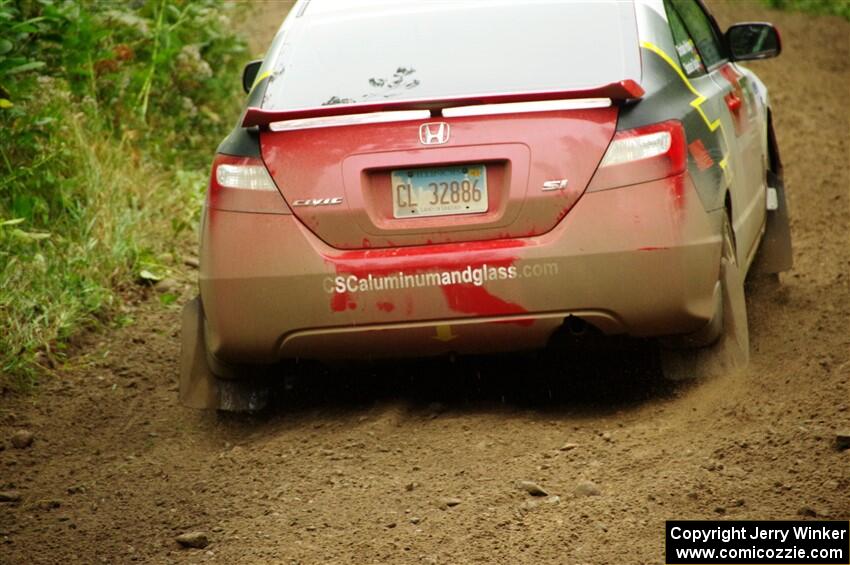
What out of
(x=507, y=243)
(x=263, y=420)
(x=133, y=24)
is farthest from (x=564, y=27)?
(x=133, y=24)

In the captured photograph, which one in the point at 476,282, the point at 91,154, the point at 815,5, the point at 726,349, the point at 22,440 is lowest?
the point at 815,5

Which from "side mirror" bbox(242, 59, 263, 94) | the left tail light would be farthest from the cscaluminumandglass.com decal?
"side mirror" bbox(242, 59, 263, 94)

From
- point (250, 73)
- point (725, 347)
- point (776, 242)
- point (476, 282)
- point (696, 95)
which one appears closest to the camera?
point (476, 282)

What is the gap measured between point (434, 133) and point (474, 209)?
30 cm

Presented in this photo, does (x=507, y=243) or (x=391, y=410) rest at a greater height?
(x=507, y=243)

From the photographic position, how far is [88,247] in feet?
26.2

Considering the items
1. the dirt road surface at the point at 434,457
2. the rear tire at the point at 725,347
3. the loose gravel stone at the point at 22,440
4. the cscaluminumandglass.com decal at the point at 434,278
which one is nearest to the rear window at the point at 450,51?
the cscaluminumandglass.com decal at the point at 434,278

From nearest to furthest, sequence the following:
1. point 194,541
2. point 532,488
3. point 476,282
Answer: point 194,541 → point 532,488 → point 476,282

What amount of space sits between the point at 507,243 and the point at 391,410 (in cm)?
97

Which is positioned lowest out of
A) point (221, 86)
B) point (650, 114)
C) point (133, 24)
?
point (221, 86)

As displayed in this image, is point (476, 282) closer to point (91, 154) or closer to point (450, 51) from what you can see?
point (450, 51)

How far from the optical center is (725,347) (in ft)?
18.1

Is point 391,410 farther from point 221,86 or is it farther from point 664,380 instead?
point 221,86

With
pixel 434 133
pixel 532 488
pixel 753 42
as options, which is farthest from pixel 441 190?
pixel 753 42
